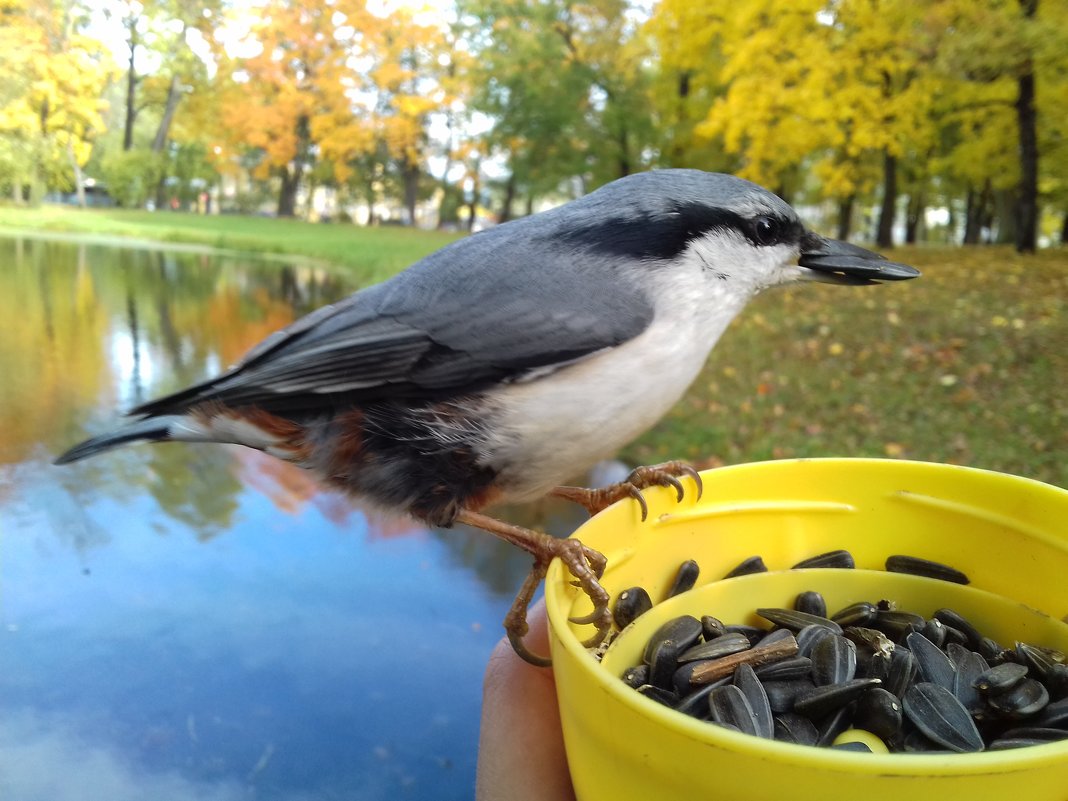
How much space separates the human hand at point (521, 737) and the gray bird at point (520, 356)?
0.16 feet

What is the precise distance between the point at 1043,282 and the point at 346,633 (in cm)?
489

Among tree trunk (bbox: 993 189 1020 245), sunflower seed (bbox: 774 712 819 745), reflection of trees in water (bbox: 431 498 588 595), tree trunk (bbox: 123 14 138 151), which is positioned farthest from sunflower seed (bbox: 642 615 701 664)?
tree trunk (bbox: 993 189 1020 245)

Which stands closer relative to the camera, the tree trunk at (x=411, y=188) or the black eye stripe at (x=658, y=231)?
the black eye stripe at (x=658, y=231)

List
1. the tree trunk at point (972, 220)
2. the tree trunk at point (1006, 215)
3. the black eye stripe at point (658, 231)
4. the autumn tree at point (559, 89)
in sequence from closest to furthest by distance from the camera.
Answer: the black eye stripe at point (658, 231) → the autumn tree at point (559, 89) → the tree trunk at point (1006, 215) → the tree trunk at point (972, 220)

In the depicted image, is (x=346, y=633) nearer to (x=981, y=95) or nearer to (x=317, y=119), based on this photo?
(x=317, y=119)

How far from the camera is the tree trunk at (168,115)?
2559 mm

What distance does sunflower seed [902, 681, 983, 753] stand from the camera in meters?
0.65

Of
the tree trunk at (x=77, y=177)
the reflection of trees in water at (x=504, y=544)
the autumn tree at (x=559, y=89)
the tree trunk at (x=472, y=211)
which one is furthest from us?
the tree trunk at (x=472, y=211)

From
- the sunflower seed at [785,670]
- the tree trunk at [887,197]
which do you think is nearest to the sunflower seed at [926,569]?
the sunflower seed at [785,670]

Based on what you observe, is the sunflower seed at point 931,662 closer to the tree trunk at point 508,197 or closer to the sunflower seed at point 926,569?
the sunflower seed at point 926,569

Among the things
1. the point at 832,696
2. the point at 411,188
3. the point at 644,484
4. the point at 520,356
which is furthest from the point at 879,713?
the point at 411,188

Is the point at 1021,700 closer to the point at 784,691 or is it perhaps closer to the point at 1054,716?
the point at 1054,716

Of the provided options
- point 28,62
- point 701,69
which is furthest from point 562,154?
point 28,62

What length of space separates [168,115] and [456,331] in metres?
2.21
